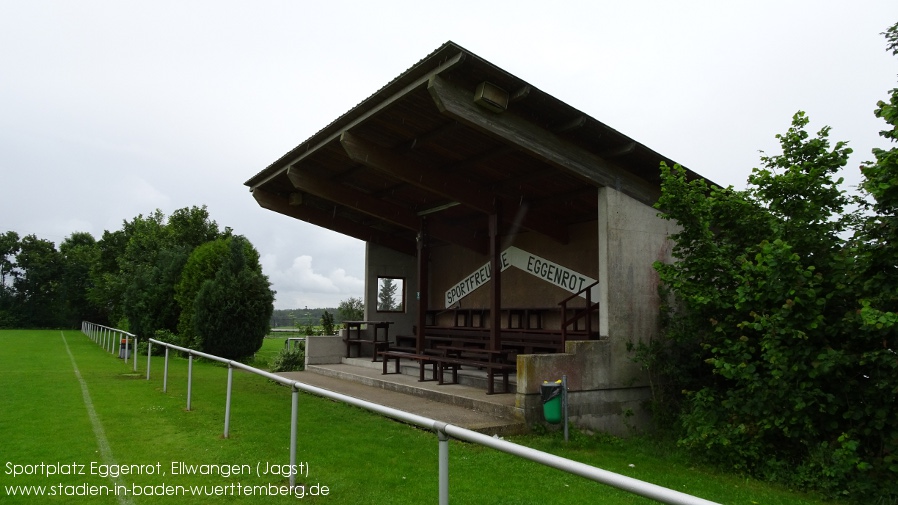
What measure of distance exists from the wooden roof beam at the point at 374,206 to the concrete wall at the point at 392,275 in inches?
118

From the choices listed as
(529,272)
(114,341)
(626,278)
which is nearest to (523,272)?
(529,272)

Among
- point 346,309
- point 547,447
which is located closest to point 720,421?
point 547,447

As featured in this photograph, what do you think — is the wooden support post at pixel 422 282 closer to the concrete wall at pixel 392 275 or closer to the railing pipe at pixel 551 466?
the concrete wall at pixel 392 275

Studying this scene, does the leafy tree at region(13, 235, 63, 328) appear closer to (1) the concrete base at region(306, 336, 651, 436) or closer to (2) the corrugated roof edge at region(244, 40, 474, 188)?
(2) the corrugated roof edge at region(244, 40, 474, 188)

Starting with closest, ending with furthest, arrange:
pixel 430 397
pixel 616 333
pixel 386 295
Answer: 1. pixel 616 333
2. pixel 430 397
3. pixel 386 295

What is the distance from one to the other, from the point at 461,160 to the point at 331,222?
6155 millimetres

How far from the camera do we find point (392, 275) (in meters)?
16.7

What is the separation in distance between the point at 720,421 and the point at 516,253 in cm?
694

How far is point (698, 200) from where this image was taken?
305 inches

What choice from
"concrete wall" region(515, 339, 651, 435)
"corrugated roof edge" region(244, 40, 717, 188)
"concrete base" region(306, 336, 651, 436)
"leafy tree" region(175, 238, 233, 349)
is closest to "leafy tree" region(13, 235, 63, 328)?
"leafy tree" region(175, 238, 233, 349)

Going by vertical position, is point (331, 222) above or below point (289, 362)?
above

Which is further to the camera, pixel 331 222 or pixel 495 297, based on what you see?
pixel 331 222

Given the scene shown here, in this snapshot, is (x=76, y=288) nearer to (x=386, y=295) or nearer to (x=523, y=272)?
(x=386, y=295)

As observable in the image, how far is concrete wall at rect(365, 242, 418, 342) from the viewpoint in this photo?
16.4 m
